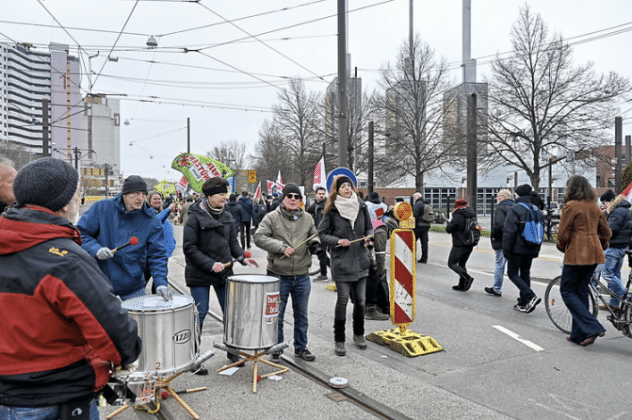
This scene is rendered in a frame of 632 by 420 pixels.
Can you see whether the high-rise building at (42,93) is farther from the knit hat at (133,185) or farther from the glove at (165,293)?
the glove at (165,293)

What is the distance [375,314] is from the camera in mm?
7715

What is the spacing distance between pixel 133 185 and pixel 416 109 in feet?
94.5

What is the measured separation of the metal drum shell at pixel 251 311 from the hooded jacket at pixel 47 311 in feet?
8.38

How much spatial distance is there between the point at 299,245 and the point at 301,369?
1252 mm

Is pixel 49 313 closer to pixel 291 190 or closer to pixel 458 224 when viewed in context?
pixel 291 190

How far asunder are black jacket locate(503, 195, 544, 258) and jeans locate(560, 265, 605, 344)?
5.46ft

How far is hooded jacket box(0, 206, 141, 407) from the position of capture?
6.76ft

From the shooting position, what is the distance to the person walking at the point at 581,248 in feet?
19.8

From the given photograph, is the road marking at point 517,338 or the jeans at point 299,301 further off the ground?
the jeans at point 299,301

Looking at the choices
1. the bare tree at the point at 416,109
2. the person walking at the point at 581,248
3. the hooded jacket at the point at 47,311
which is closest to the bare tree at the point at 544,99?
the bare tree at the point at 416,109

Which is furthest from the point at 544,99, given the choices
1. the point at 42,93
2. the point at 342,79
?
the point at 42,93

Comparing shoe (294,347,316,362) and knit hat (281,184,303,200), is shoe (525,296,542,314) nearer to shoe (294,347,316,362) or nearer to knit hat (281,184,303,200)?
shoe (294,347,316,362)

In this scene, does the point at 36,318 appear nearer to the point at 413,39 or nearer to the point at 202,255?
the point at 202,255

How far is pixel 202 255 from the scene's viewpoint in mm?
5164
